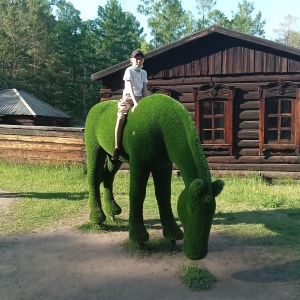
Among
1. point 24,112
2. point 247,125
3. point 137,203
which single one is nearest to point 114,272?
point 137,203

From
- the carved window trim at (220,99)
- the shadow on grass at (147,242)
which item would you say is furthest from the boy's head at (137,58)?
the carved window trim at (220,99)

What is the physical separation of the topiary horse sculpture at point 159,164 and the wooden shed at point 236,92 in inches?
212

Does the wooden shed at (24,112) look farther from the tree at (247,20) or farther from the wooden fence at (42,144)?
the tree at (247,20)

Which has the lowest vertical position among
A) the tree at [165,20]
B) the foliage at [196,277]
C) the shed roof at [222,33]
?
the foliage at [196,277]

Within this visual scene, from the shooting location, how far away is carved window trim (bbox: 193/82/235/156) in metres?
10.7

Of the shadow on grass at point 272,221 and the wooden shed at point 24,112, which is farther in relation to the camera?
the wooden shed at point 24,112

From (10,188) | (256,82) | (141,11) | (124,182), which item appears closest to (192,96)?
(256,82)

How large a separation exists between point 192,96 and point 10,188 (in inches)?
231

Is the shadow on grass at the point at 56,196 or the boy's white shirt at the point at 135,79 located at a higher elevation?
the boy's white shirt at the point at 135,79

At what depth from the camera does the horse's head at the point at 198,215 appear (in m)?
3.64

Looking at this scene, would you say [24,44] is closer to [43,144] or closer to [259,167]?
[43,144]

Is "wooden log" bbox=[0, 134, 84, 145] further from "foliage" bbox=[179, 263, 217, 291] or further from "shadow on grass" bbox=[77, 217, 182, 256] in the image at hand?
"foliage" bbox=[179, 263, 217, 291]

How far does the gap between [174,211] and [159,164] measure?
2714 millimetres

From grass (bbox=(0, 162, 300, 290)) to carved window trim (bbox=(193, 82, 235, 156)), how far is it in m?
1.12
